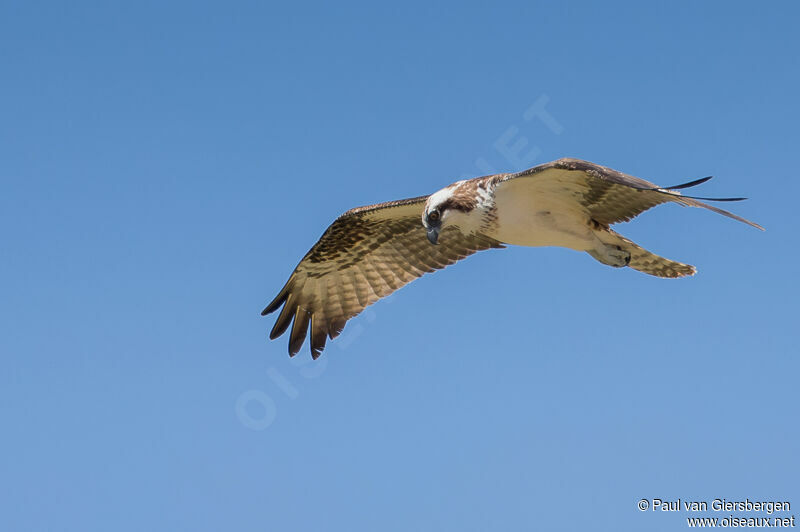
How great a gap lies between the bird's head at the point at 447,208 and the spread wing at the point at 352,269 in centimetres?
146

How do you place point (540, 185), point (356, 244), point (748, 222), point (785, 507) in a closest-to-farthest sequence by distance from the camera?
1. point (748, 222)
2. point (540, 185)
3. point (785, 507)
4. point (356, 244)

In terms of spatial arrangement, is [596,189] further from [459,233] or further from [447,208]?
[459,233]

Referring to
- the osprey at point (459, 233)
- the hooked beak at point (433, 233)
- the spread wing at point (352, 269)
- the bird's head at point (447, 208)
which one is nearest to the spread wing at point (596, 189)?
the osprey at point (459, 233)

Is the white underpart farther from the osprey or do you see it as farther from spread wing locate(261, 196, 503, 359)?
spread wing locate(261, 196, 503, 359)

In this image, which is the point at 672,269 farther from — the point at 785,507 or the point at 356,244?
the point at 356,244

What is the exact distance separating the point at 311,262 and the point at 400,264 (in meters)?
1.11

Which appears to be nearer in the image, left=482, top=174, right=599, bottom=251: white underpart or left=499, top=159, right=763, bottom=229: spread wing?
left=499, top=159, right=763, bottom=229: spread wing

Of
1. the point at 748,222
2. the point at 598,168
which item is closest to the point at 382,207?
the point at 598,168

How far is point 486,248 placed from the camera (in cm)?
1189

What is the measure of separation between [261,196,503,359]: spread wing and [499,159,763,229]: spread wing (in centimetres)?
211

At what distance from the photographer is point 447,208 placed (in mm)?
10312

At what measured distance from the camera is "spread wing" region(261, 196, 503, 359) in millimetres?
12055

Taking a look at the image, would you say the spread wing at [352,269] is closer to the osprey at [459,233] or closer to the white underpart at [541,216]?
the osprey at [459,233]

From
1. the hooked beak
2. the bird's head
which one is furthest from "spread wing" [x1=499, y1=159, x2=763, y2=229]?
the hooked beak
